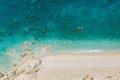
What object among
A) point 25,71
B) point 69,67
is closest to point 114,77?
point 69,67

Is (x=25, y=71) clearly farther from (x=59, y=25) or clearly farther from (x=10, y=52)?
(x=59, y=25)

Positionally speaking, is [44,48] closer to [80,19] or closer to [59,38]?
[59,38]

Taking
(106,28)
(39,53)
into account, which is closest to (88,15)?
(106,28)

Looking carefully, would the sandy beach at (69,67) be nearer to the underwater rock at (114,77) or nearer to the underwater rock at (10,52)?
the underwater rock at (114,77)

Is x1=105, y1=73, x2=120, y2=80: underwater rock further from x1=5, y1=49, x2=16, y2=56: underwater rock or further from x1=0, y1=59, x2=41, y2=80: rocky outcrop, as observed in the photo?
x1=5, y1=49, x2=16, y2=56: underwater rock

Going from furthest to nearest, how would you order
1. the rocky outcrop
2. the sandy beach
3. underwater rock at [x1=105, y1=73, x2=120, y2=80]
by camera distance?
1. the rocky outcrop
2. the sandy beach
3. underwater rock at [x1=105, y1=73, x2=120, y2=80]

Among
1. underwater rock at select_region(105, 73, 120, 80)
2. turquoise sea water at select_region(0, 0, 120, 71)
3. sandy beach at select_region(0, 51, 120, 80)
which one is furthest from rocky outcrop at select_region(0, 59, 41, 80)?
underwater rock at select_region(105, 73, 120, 80)
